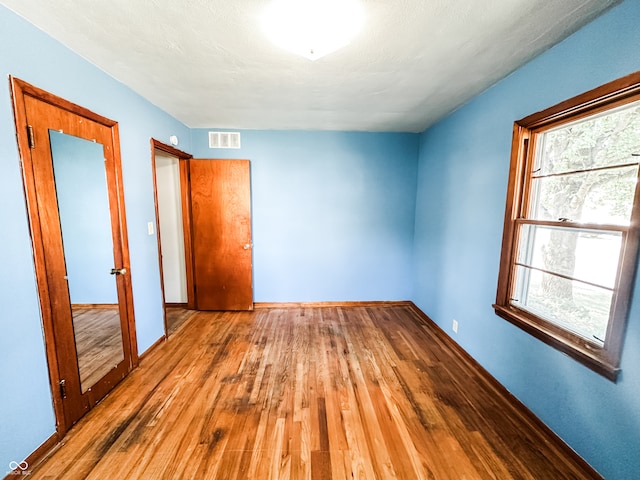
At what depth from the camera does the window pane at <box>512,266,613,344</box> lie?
4.41 feet

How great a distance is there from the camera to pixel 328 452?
1413mm

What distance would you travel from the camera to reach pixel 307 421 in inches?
64.1

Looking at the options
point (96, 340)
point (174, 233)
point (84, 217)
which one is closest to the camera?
point (84, 217)

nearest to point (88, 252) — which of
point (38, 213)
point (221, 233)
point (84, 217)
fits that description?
point (84, 217)

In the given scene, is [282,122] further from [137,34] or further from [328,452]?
[328,452]

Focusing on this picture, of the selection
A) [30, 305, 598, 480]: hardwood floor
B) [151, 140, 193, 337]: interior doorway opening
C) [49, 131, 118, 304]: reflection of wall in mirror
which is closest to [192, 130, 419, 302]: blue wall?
[151, 140, 193, 337]: interior doorway opening

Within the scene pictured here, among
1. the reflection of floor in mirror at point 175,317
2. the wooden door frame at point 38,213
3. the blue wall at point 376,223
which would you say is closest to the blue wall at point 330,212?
the blue wall at point 376,223

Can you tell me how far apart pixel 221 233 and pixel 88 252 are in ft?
5.24

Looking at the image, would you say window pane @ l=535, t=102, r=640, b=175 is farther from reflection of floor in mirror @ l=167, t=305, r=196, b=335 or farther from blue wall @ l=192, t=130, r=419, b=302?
reflection of floor in mirror @ l=167, t=305, r=196, b=335

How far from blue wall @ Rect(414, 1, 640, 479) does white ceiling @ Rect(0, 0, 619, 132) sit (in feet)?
0.54

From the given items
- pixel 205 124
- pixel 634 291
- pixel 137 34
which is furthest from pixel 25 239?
pixel 634 291

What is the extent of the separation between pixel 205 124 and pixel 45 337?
8.68 ft

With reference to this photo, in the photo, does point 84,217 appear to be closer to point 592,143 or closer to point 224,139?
point 224,139

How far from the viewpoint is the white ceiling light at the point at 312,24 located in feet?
3.95
